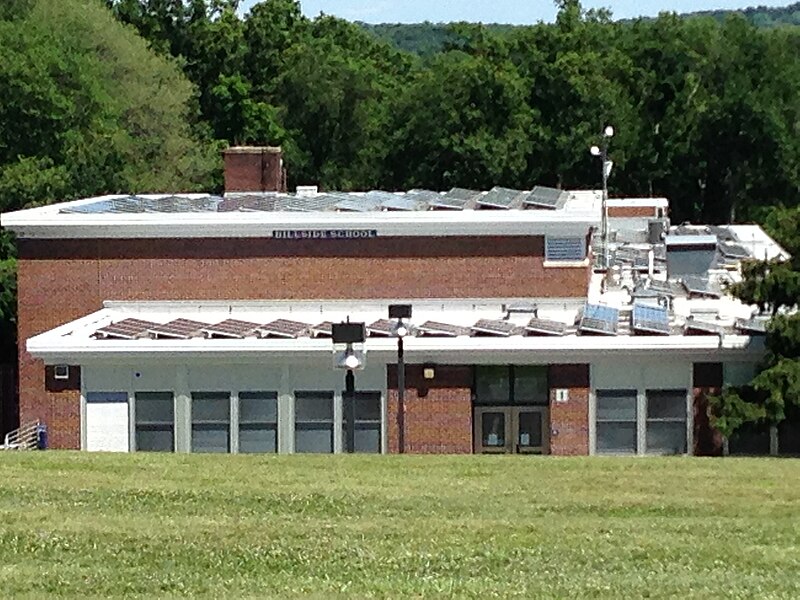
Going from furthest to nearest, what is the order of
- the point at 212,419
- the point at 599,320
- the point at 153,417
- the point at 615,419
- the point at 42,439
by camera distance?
the point at 42,439
the point at 599,320
the point at 153,417
the point at 212,419
the point at 615,419

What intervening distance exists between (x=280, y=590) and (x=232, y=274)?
104 ft

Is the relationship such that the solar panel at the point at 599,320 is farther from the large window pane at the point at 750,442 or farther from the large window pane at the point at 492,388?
the large window pane at the point at 750,442

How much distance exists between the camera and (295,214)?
4397cm

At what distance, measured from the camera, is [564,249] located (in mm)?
43688

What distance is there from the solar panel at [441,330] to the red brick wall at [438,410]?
2.97 feet

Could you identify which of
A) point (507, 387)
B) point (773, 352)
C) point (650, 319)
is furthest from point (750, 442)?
point (507, 387)

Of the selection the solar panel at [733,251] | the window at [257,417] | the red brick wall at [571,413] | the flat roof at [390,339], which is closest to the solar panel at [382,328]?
the flat roof at [390,339]

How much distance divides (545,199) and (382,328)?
10030 mm

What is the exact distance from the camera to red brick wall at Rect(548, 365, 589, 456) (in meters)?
37.6

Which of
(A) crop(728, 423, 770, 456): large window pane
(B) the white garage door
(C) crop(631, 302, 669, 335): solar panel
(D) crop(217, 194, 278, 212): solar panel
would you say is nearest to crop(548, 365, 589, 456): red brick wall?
(C) crop(631, 302, 669, 335): solar panel

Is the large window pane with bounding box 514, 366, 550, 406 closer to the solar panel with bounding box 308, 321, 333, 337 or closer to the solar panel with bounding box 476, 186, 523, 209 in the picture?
the solar panel with bounding box 308, 321, 333, 337

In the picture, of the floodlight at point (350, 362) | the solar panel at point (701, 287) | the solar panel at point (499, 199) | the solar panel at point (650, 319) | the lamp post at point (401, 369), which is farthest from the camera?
the solar panel at point (499, 199)

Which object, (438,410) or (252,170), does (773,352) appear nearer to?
(438,410)

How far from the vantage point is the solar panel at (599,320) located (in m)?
37.6
